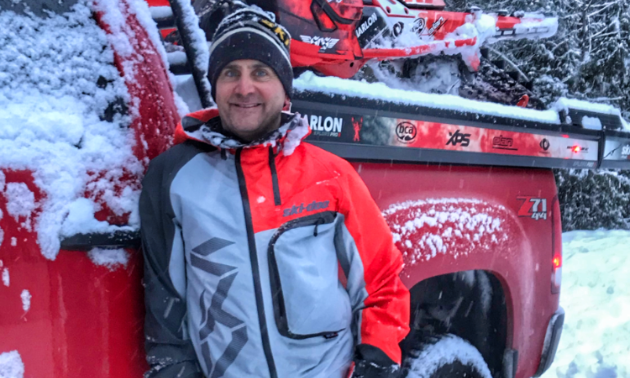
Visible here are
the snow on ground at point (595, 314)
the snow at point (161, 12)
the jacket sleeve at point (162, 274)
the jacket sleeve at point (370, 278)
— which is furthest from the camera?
the snow on ground at point (595, 314)

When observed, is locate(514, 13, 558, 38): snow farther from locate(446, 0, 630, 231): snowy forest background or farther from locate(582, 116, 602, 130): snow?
locate(446, 0, 630, 231): snowy forest background

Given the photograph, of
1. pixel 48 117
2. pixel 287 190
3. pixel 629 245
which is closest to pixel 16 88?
pixel 48 117

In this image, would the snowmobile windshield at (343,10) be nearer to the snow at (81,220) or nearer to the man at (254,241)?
the man at (254,241)

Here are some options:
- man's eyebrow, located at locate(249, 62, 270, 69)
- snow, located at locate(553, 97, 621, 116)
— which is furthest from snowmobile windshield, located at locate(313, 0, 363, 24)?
man's eyebrow, located at locate(249, 62, 270, 69)

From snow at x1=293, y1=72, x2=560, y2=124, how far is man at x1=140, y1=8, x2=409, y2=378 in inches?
10.6

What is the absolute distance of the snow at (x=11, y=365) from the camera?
1008 millimetres

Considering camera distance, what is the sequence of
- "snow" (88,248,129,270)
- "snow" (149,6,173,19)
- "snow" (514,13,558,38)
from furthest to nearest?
"snow" (514,13,558,38)
"snow" (149,6,173,19)
"snow" (88,248,129,270)

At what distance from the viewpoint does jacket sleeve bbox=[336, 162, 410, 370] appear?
145 cm

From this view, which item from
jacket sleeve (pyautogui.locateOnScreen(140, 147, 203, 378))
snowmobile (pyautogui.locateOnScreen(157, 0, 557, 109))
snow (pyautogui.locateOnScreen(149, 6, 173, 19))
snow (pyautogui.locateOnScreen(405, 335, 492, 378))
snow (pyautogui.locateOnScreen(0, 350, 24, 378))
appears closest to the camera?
snow (pyautogui.locateOnScreen(0, 350, 24, 378))


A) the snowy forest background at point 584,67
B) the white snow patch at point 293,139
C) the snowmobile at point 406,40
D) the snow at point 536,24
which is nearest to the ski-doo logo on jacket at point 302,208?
the white snow patch at point 293,139

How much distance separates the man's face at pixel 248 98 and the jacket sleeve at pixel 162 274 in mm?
222

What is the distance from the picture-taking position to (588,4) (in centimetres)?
1133

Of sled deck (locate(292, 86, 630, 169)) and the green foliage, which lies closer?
sled deck (locate(292, 86, 630, 169))

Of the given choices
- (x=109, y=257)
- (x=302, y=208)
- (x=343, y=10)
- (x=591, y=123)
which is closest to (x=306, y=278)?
(x=302, y=208)
